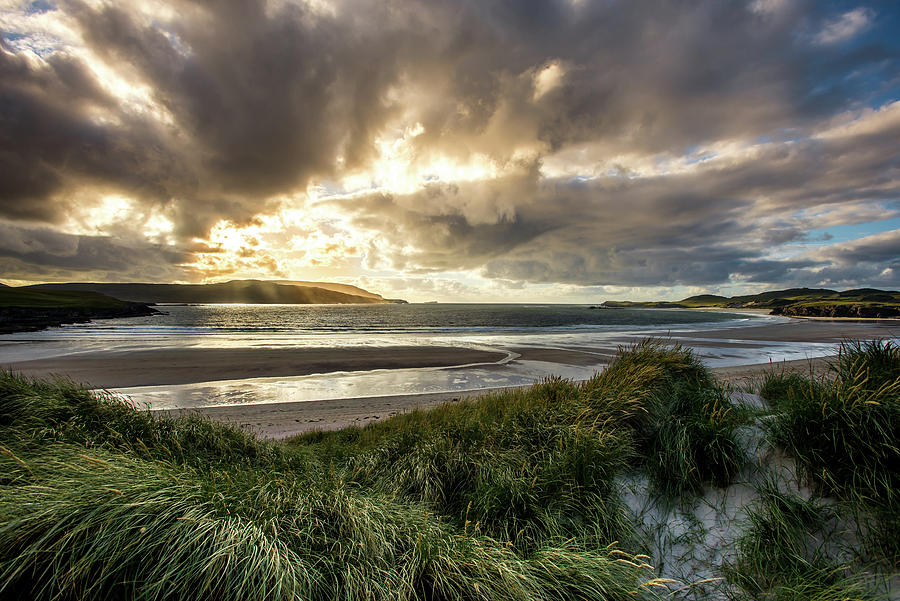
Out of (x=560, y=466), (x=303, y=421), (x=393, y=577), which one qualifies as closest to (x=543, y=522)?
(x=560, y=466)

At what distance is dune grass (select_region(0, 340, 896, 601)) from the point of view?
2.46 meters

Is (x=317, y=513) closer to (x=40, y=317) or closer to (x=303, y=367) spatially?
(x=303, y=367)

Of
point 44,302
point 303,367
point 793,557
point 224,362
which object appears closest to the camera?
point 793,557

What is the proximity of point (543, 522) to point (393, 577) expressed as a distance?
1787 mm

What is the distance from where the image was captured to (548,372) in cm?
2177

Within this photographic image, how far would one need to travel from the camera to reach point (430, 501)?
178 inches

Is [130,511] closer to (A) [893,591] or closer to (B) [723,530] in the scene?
(B) [723,530]

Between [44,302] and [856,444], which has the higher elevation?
[44,302]

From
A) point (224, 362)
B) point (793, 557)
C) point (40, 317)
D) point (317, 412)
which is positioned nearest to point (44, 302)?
point (40, 317)

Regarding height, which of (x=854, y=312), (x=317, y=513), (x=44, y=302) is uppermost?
(x=44, y=302)

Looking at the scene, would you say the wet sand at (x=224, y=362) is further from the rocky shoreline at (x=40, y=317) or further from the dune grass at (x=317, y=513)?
the rocky shoreline at (x=40, y=317)

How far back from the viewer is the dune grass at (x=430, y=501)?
2463 millimetres

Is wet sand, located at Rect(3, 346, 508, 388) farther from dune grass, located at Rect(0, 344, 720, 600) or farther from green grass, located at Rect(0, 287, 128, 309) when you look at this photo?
green grass, located at Rect(0, 287, 128, 309)

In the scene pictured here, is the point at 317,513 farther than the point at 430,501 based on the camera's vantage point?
No
